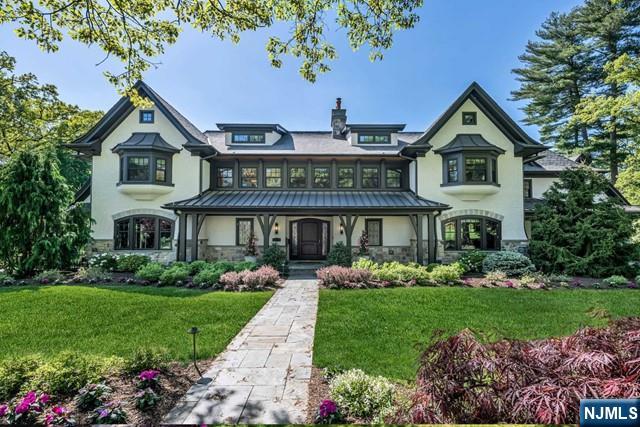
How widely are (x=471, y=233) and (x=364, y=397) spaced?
14.1 m

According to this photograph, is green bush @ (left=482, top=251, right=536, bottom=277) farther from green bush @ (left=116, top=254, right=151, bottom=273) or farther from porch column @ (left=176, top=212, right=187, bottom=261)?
green bush @ (left=116, top=254, right=151, bottom=273)

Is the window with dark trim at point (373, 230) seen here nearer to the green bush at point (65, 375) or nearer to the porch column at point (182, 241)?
the porch column at point (182, 241)

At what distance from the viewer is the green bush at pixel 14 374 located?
11.2 feet

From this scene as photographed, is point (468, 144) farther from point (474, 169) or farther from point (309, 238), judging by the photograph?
point (309, 238)

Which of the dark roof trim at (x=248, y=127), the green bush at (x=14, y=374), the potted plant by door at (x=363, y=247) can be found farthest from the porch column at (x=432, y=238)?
the green bush at (x=14, y=374)

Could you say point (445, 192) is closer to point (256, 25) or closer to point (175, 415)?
point (256, 25)

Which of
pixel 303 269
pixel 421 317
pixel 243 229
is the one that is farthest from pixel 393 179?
pixel 421 317

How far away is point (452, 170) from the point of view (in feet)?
49.9

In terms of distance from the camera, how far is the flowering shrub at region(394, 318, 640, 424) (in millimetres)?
2107

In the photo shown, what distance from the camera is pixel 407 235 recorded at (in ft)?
51.9

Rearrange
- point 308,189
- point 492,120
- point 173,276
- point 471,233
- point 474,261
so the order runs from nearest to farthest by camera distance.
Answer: point 173,276
point 474,261
point 471,233
point 492,120
point 308,189

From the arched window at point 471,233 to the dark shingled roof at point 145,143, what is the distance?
14.3 metres

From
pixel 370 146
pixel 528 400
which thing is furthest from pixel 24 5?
pixel 370 146

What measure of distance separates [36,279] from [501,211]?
1976cm
